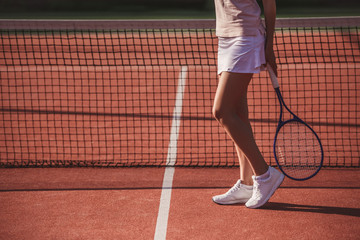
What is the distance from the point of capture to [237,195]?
363cm

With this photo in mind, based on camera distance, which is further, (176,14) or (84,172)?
(176,14)

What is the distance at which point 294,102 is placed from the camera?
6715 mm

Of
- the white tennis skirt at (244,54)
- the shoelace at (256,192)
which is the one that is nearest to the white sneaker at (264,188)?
the shoelace at (256,192)

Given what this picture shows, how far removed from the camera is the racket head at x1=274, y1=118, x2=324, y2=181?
3.65m

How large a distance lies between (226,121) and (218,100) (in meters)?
0.15

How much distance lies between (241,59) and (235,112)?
365 millimetres

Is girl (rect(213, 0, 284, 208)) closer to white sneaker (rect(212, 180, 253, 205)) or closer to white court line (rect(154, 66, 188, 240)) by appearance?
white sneaker (rect(212, 180, 253, 205))

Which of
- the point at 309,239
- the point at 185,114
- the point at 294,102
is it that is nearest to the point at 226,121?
the point at 309,239

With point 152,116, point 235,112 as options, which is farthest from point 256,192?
point 152,116

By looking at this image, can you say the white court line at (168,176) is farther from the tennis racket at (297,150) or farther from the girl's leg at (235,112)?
the tennis racket at (297,150)

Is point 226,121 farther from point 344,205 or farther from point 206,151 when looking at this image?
point 206,151

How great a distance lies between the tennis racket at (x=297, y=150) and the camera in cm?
365

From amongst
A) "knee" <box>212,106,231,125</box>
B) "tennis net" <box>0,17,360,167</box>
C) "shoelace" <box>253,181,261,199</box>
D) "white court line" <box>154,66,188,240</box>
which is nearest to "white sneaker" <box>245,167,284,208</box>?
"shoelace" <box>253,181,261,199</box>

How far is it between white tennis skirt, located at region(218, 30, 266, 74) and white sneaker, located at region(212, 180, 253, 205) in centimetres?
92
